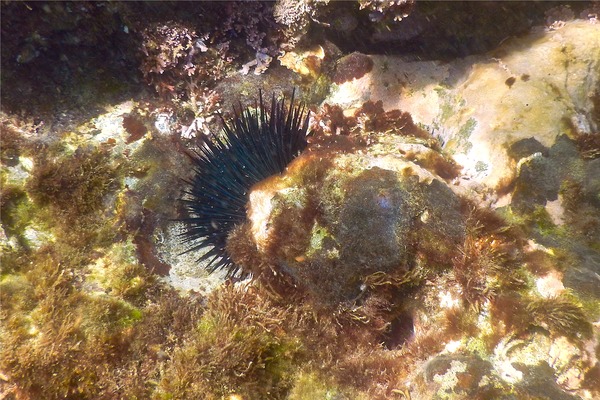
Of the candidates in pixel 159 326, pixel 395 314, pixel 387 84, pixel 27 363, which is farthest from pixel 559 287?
→ pixel 27 363

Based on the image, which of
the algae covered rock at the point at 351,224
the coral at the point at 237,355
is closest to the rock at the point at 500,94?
the algae covered rock at the point at 351,224

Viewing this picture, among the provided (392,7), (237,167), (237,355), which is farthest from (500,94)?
(237,355)

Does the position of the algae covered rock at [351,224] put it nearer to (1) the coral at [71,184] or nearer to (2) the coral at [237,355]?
(2) the coral at [237,355]

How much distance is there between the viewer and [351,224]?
3.46 meters

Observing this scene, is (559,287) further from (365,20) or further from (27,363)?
(27,363)

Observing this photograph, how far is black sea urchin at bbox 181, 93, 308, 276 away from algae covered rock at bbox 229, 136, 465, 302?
16.5 inches

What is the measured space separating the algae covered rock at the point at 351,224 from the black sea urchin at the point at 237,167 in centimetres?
42

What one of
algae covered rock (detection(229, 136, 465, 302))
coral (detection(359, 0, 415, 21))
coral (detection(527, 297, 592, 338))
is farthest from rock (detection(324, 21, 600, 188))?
coral (detection(527, 297, 592, 338))

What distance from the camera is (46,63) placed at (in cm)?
524

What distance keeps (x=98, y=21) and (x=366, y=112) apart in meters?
3.75

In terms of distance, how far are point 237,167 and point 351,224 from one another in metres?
1.43

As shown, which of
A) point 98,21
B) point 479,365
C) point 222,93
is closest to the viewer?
point 479,365

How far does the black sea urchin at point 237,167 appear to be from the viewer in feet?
13.1

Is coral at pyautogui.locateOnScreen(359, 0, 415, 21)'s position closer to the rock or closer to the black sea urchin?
the rock
